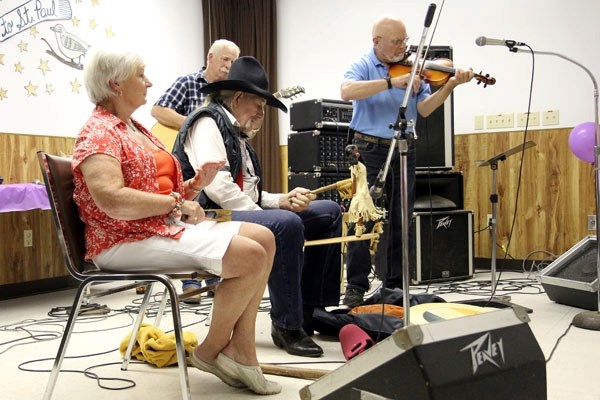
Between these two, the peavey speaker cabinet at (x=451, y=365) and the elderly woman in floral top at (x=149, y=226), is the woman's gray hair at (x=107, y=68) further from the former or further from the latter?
the peavey speaker cabinet at (x=451, y=365)

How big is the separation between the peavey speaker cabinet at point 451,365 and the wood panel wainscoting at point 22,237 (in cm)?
313

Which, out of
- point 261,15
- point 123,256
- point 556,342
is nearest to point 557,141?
point 556,342

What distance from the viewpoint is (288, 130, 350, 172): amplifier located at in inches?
168

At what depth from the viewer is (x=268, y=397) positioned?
72.4 inches

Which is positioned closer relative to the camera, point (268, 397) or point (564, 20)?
point (268, 397)

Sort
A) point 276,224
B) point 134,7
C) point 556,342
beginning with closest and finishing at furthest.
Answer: point 276,224 → point 556,342 → point 134,7

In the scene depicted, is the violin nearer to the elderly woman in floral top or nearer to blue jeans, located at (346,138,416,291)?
blue jeans, located at (346,138,416,291)

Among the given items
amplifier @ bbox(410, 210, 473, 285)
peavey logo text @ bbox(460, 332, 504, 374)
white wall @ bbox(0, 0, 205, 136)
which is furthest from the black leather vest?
amplifier @ bbox(410, 210, 473, 285)

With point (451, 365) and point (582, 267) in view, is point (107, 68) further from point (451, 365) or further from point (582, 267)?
point (582, 267)

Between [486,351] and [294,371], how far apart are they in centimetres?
96

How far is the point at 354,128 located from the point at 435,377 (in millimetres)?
2249

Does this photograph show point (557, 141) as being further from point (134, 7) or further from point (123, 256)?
point (123, 256)

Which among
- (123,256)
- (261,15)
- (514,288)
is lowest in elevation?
(514,288)

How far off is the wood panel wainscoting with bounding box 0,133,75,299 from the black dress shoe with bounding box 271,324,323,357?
2.27 metres
